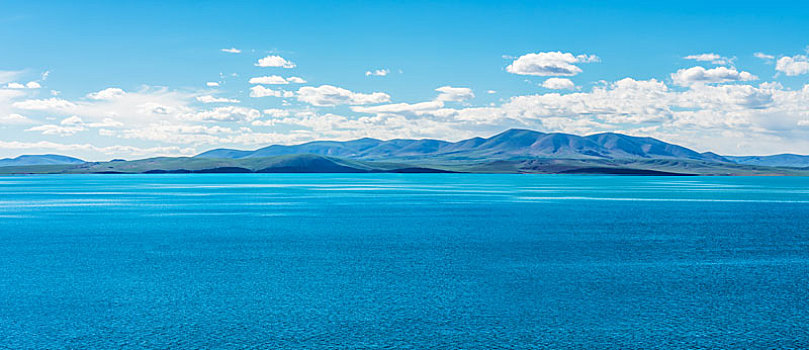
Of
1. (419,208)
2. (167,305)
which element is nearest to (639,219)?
(419,208)

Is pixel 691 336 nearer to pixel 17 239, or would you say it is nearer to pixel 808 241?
pixel 808 241

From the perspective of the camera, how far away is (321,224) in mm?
79188

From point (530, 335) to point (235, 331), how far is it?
12306 mm

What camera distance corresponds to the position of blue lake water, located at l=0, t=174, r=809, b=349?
3017 cm

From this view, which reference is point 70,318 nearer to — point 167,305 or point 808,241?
point 167,305

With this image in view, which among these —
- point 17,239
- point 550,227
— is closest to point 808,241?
point 550,227

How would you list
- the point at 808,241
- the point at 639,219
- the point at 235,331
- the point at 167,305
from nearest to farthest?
the point at 235,331, the point at 167,305, the point at 808,241, the point at 639,219

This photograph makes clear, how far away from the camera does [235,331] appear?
3066 centimetres

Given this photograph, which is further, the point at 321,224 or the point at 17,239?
the point at 321,224

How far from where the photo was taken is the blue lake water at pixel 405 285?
99.0ft

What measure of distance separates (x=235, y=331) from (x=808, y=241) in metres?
51.9

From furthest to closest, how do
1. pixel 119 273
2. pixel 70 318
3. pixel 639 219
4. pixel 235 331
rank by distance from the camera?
1. pixel 639 219
2. pixel 119 273
3. pixel 70 318
4. pixel 235 331

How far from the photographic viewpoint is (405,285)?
40688 millimetres

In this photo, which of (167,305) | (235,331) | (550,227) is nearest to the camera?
(235,331)
